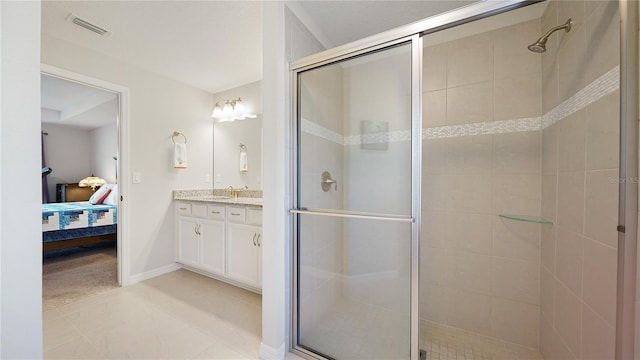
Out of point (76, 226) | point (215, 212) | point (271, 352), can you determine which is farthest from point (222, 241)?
point (76, 226)

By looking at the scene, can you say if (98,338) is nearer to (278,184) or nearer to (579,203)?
(278,184)

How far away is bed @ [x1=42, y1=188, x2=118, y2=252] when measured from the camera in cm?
310

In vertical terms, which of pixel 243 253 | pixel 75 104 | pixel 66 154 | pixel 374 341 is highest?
pixel 75 104

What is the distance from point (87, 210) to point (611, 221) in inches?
199

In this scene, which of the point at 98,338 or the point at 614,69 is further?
the point at 98,338

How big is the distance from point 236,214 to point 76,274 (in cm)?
207

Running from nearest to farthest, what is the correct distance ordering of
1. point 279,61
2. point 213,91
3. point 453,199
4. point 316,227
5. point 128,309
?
point 279,61
point 316,227
point 453,199
point 128,309
point 213,91

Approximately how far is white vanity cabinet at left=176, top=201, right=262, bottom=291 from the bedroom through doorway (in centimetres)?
59

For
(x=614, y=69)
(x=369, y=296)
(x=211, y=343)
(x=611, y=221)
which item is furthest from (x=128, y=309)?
(x=614, y=69)

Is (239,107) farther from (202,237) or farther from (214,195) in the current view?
(202,237)

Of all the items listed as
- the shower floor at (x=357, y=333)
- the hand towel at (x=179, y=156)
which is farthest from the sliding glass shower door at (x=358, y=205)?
the hand towel at (x=179, y=156)

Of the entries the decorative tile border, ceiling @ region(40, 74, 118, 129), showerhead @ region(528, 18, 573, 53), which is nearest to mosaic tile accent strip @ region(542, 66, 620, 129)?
the decorative tile border

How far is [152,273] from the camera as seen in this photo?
8.77 feet

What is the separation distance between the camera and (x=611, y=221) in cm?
91
